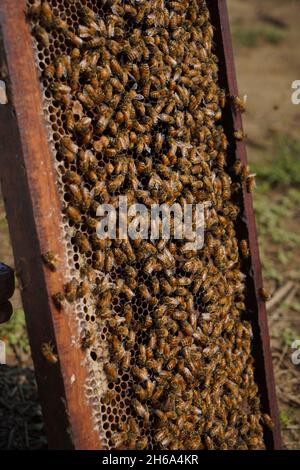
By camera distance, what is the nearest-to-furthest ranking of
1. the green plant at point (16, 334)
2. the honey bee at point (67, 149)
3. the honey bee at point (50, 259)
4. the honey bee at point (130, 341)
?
the honey bee at point (50, 259)
the honey bee at point (67, 149)
the honey bee at point (130, 341)
the green plant at point (16, 334)

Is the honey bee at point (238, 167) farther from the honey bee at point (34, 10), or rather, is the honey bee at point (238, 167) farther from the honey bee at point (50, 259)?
the honey bee at point (34, 10)

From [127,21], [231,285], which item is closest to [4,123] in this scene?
[127,21]

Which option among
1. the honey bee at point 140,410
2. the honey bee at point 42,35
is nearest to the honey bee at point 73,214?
the honey bee at point 42,35

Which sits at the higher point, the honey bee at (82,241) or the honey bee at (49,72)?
the honey bee at (49,72)

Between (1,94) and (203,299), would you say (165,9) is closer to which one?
(1,94)

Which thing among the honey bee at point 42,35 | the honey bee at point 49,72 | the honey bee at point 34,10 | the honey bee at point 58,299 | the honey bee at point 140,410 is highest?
the honey bee at point 34,10

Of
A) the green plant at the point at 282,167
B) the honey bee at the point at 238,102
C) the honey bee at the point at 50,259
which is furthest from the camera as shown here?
the green plant at the point at 282,167

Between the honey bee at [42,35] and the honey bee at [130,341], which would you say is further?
the honey bee at [130,341]
